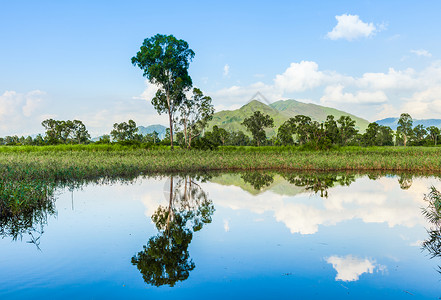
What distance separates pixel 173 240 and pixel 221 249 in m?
1.69

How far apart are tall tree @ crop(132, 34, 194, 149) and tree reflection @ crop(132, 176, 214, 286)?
34.5m

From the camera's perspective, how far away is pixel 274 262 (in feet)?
28.4

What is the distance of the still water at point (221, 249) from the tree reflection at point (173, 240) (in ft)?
0.12

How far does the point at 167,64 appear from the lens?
162ft

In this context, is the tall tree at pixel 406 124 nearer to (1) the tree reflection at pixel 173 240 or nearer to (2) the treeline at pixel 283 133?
(2) the treeline at pixel 283 133

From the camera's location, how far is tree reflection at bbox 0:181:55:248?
438 inches

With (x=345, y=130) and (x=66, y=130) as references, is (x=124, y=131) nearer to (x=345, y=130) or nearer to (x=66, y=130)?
(x=66, y=130)

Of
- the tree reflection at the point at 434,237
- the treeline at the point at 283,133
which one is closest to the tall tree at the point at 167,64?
the treeline at the point at 283,133

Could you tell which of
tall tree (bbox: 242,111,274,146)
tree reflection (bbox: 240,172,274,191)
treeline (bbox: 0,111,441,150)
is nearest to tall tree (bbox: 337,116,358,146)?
treeline (bbox: 0,111,441,150)

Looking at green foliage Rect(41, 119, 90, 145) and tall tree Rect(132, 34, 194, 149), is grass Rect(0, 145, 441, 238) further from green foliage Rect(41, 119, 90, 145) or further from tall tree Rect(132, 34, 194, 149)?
green foliage Rect(41, 119, 90, 145)

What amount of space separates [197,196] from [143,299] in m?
12.2

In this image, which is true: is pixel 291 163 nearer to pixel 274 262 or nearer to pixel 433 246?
pixel 433 246

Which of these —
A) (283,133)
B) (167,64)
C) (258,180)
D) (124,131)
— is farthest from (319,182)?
(124,131)

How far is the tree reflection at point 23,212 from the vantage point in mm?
11125
